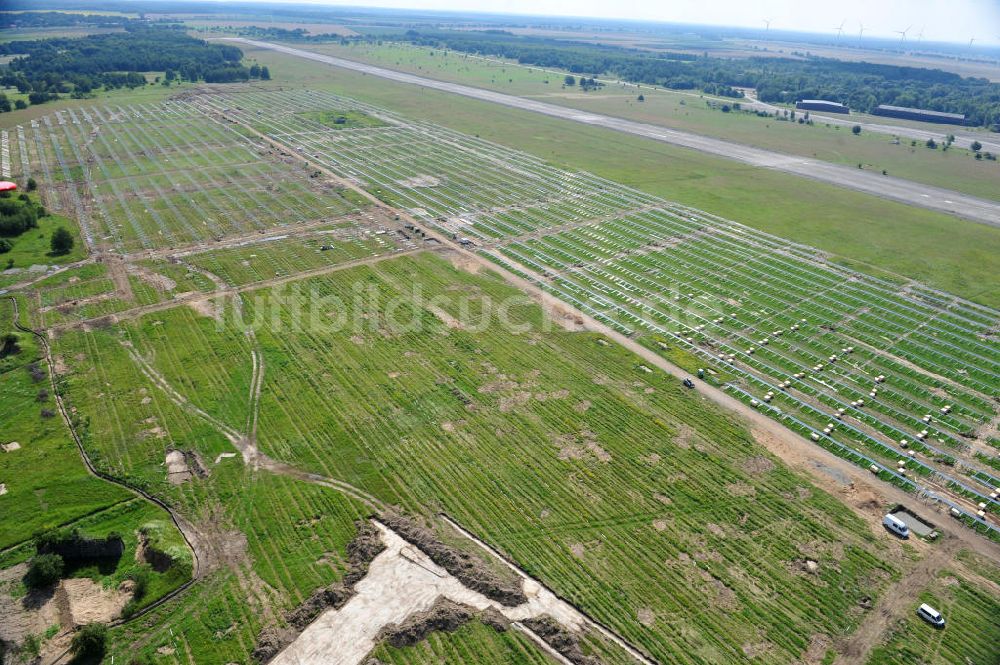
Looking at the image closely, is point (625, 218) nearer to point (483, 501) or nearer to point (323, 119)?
point (483, 501)

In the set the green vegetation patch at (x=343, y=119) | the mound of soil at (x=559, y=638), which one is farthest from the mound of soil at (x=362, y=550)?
the green vegetation patch at (x=343, y=119)

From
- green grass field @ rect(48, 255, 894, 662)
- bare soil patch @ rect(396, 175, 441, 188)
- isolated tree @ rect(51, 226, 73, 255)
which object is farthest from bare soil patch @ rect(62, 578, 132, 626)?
bare soil patch @ rect(396, 175, 441, 188)

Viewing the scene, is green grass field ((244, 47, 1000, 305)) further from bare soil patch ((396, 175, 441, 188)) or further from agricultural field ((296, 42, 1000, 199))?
bare soil patch ((396, 175, 441, 188))

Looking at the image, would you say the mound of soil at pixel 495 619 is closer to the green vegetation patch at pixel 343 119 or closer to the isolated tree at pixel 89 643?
the isolated tree at pixel 89 643

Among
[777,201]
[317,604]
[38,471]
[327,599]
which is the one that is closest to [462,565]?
[327,599]

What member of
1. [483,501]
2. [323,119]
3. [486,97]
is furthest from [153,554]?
[486,97]

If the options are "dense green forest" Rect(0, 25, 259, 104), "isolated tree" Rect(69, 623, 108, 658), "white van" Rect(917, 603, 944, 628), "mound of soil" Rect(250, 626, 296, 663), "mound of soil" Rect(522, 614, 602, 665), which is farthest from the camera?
"dense green forest" Rect(0, 25, 259, 104)
